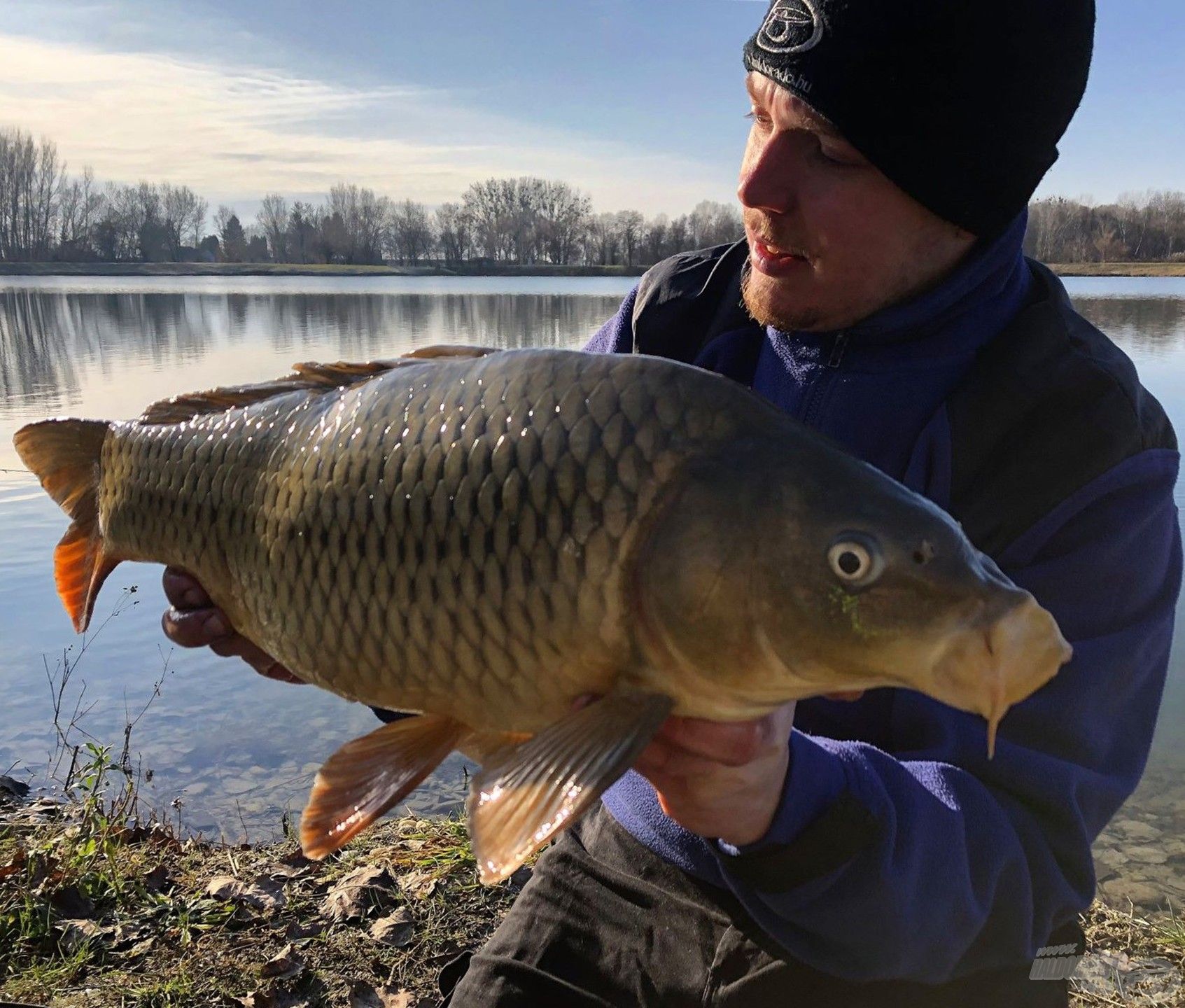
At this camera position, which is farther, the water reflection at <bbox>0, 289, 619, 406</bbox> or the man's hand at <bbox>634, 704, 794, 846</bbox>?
the water reflection at <bbox>0, 289, 619, 406</bbox>

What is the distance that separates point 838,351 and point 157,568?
12.8 ft

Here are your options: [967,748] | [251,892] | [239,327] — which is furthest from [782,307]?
[239,327]

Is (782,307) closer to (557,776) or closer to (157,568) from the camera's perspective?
(557,776)

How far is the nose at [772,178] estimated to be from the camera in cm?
148

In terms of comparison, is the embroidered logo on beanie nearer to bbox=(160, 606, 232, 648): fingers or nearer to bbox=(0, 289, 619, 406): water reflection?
bbox=(160, 606, 232, 648): fingers

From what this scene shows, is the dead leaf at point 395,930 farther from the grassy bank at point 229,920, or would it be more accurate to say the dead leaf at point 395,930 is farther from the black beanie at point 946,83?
the black beanie at point 946,83

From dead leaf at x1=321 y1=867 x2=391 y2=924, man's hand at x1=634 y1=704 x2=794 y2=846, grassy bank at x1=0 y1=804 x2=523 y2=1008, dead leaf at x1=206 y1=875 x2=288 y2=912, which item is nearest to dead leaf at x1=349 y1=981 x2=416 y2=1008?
grassy bank at x1=0 y1=804 x2=523 y2=1008

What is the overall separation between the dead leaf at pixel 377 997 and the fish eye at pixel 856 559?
4.57 ft

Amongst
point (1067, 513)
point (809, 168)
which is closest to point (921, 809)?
point (1067, 513)

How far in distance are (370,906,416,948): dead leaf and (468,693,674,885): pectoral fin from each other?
1.23 m

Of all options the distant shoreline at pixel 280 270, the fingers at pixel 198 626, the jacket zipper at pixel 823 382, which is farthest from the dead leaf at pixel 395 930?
the distant shoreline at pixel 280 270

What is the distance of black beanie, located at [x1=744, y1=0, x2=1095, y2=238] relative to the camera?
145cm

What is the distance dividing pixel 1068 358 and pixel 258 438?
3.48 feet

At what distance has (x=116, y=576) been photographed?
441 cm
